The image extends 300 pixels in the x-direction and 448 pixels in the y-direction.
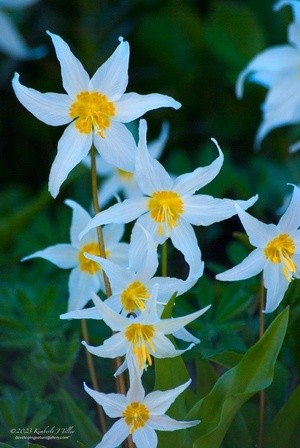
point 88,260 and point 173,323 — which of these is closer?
point 173,323

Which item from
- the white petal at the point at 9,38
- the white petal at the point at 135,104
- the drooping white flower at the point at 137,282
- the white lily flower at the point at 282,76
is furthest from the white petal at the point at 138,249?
the white petal at the point at 9,38

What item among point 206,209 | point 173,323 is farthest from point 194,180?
point 173,323

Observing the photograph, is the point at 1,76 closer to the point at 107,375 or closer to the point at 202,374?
the point at 107,375

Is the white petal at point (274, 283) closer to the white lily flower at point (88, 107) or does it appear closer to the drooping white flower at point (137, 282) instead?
the drooping white flower at point (137, 282)

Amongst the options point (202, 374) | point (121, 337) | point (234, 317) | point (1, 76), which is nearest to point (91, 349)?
point (121, 337)

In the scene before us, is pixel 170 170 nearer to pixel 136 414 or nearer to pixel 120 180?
pixel 120 180

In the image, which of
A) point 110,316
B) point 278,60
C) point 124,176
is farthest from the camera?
point 124,176

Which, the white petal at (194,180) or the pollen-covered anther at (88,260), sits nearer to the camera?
the white petal at (194,180)
